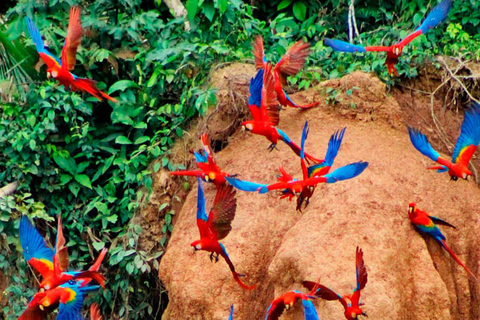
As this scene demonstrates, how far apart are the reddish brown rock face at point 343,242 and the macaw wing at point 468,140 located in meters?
0.54

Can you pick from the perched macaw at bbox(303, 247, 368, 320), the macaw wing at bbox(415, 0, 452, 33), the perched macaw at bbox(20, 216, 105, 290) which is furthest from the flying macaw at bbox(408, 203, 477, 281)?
the perched macaw at bbox(20, 216, 105, 290)

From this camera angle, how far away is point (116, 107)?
6.17 metres

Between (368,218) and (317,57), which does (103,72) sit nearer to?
(317,57)

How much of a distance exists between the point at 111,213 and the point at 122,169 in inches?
15.3

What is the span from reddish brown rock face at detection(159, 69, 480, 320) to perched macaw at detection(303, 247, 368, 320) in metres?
0.21

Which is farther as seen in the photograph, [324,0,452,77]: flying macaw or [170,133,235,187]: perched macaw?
[324,0,452,77]: flying macaw

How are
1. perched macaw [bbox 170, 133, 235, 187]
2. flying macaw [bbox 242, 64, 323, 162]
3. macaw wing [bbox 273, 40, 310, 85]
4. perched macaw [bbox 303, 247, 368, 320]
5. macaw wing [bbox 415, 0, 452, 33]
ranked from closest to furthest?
perched macaw [bbox 303, 247, 368, 320], flying macaw [bbox 242, 64, 323, 162], perched macaw [bbox 170, 133, 235, 187], macaw wing [bbox 415, 0, 452, 33], macaw wing [bbox 273, 40, 310, 85]

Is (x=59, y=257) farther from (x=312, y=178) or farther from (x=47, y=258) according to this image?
(x=312, y=178)

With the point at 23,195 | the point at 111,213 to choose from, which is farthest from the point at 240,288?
the point at 23,195

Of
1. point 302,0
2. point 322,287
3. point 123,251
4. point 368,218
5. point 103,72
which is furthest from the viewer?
point 302,0

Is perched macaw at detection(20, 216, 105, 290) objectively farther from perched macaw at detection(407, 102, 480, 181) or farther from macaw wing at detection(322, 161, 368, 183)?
perched macaw at detection(407, 102, 480, 181)

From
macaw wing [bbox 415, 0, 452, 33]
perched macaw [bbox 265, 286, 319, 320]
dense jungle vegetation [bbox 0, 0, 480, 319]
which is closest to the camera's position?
perched macaw [bbox 265, 286, 319, 320]

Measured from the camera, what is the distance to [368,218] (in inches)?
186

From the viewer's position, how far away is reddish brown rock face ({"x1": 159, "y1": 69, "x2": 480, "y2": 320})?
14.7 ft
